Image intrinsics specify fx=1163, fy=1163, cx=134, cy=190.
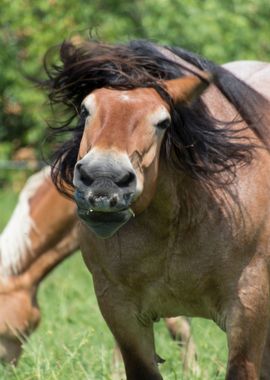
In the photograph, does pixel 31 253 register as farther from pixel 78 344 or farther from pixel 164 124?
pixel 164 124

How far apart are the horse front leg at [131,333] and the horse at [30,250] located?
6.80ft

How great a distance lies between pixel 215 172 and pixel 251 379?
835mm

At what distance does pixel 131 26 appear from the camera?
13969mm

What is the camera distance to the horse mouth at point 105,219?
416 cm

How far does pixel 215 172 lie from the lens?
4652 millimetres

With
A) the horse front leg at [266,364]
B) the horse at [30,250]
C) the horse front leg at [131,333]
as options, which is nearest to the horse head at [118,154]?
the horse front leg at [131,333]

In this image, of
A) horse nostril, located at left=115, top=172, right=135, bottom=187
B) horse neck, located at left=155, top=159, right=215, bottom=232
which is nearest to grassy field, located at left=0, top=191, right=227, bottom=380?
horse neck, located at left=155, top=159, right=215, bottom=232

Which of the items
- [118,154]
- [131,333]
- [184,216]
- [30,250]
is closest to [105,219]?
[118,154]

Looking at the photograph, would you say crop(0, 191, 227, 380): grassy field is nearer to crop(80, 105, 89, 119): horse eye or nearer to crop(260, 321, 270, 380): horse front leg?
crop(260, 321, 270, 380): horse front leg

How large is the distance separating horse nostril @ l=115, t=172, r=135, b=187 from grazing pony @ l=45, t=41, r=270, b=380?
287 mm

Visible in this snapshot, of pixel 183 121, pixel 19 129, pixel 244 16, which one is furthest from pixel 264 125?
pixel 19 129

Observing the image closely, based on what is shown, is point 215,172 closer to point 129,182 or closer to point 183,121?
point 183,121

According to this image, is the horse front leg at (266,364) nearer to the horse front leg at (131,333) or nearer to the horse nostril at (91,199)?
the horse front leg at (131,333)

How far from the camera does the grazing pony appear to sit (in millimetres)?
4562
